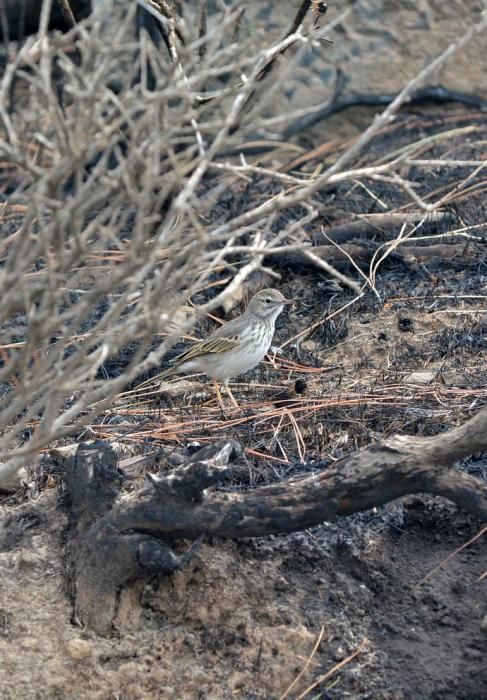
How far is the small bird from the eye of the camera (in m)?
6.71

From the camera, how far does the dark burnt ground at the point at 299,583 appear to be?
473 centimetres

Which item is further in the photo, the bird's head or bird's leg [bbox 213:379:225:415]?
the bird's head

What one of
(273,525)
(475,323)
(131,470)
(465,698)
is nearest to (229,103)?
(475,323)

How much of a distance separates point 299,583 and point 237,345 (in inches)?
85.1

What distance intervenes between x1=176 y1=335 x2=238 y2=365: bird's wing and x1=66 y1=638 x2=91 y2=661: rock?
2441mm

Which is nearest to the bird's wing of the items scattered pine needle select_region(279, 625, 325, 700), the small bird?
the small bird

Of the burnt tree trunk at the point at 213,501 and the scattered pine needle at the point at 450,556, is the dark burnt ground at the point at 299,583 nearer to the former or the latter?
the scattered pine needle at the point at 450,556

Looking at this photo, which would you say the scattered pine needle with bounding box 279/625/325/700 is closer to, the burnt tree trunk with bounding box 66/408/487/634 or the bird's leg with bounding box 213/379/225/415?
the burnt tree trunk with bounding box 66/408/487/634

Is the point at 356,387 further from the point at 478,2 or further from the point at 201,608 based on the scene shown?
the point at 478,2

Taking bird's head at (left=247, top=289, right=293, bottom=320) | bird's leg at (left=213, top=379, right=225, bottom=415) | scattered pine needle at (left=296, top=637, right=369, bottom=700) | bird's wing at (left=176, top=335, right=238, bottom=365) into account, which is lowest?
bird's leg at (left=213, top=379, right=225, bottom=415)

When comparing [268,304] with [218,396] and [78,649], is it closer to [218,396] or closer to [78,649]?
[218,396]

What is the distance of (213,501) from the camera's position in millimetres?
4879

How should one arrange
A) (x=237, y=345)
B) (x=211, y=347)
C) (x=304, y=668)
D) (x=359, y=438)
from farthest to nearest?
(x=211, y=347)
(x=237, y=345)
(x=359, y=438)
(x=304, y=668)

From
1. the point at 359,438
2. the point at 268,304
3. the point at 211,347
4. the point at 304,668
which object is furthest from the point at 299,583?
the point at 268,304
